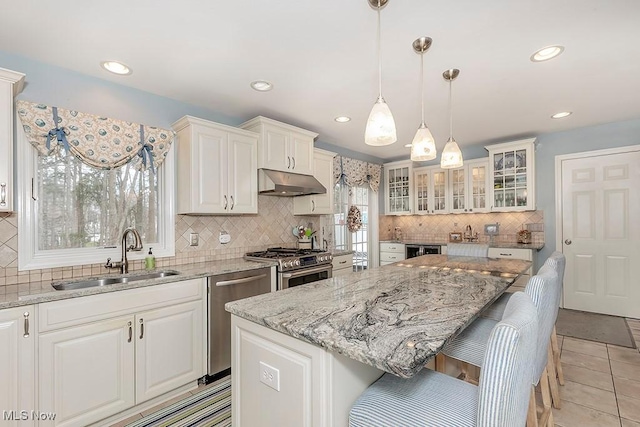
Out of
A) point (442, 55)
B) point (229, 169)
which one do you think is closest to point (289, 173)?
point (229, 169)

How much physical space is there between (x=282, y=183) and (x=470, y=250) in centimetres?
203

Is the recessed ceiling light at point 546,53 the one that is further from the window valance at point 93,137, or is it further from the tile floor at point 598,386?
the window valance at point 93,137

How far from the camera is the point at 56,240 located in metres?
2.26

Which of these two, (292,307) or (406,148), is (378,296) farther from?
(406,148)

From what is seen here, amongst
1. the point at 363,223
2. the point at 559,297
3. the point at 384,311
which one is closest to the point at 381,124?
the point at 384,311

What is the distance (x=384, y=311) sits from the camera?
130 cm

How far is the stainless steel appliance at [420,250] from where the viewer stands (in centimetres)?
466

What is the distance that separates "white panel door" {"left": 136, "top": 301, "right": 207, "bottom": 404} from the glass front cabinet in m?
3.87

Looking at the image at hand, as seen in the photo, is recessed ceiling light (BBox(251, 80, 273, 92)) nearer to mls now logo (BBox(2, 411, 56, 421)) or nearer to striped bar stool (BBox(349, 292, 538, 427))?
striped bar stool (BBox(349, 292, 538, 427))

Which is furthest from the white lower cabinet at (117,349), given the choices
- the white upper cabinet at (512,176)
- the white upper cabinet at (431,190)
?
the white upper cabinet at (512,176)

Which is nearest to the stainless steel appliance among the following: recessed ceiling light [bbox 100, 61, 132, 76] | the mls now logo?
recessed ceiling light [bbox 100, 61, 132, 76]

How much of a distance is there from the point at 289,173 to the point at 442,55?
6.13 ft

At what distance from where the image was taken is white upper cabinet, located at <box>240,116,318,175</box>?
3.16m

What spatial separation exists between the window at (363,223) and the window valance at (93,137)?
2.66 m
